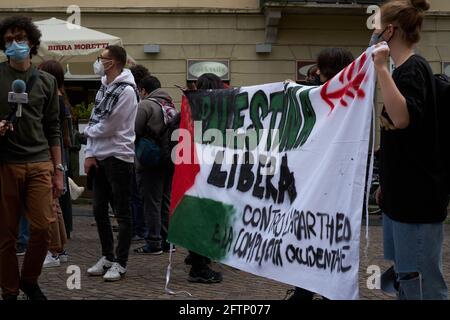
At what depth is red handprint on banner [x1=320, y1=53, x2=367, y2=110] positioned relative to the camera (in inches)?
148

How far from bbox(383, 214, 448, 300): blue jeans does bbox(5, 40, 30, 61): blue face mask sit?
8.78 ft

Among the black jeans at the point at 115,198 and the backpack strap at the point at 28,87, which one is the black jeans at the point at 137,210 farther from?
the backpack strap at the point at 28,87

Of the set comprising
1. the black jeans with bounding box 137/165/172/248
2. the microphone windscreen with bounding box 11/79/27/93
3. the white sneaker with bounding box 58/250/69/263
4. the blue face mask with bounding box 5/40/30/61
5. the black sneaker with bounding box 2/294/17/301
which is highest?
the blue face mask with bounding box 5/40/30/61

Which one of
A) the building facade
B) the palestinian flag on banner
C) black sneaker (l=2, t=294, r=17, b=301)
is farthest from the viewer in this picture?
the building facade

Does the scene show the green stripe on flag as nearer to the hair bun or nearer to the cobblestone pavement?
the cobblestone pavement

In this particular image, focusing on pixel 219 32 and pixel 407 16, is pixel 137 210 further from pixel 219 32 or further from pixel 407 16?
pixel 219 32

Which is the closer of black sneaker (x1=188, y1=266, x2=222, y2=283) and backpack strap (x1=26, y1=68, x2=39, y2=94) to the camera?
backpack strap (x1=26, y1=68, x2=39, y2=94)

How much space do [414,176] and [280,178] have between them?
47.6 inches

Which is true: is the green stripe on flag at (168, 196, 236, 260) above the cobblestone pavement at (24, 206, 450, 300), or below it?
above

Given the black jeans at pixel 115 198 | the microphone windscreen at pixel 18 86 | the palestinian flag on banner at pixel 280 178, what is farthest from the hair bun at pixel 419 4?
the black jeans at pixel 115 198

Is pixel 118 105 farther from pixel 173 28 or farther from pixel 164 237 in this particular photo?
pixel 173 28

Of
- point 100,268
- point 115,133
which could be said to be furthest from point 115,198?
point 100,268

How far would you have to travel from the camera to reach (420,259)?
3.24 metres

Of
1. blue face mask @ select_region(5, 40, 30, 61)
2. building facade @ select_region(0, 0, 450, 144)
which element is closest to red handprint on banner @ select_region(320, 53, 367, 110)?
blue face mask @ select_region(5, 40, 30, 61)
